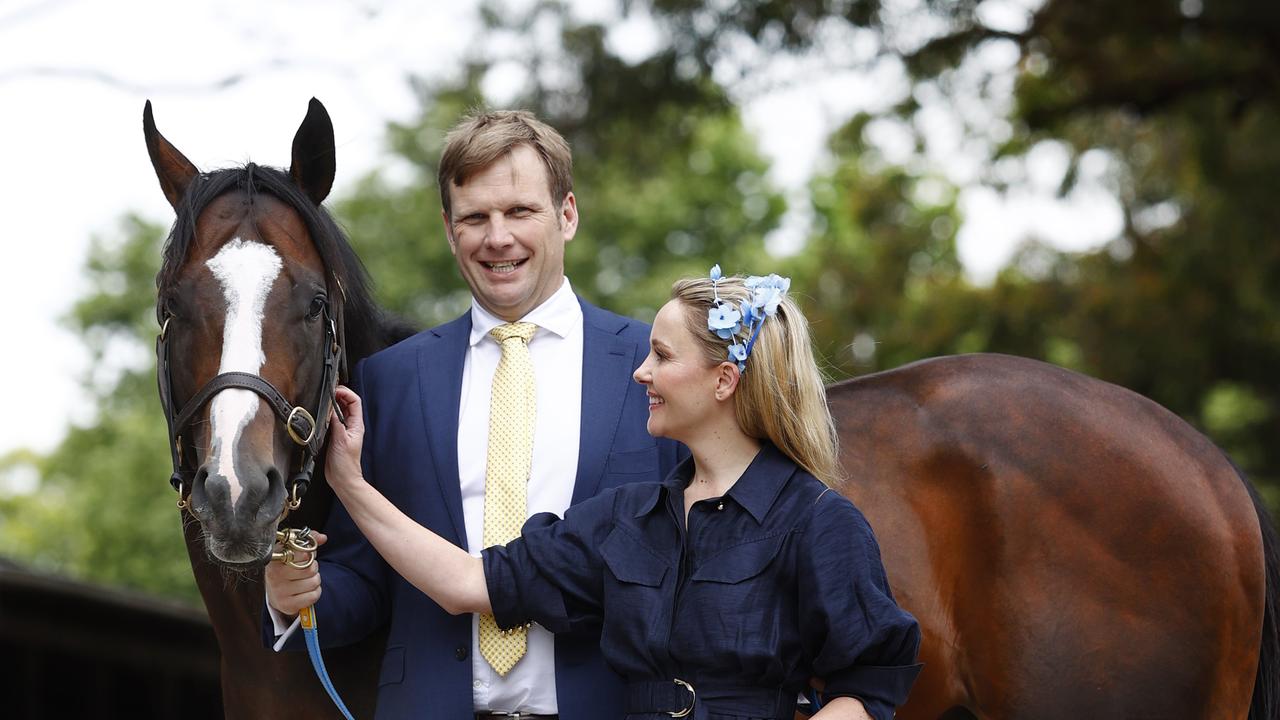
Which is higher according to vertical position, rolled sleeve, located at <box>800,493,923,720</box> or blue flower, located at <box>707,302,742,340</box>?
blue flower, located at <box>707,302,742,340</box>

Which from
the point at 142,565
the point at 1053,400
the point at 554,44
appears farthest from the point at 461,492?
the point at 142,565

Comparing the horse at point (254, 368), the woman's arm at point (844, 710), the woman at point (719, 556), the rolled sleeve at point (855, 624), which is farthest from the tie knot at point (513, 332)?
the woman's arm at point (844, 710)

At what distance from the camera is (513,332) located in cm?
307

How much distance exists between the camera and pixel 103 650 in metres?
10.3

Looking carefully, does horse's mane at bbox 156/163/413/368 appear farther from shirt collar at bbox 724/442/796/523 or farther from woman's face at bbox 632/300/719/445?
shirt collar at bbox 724/442/796/523

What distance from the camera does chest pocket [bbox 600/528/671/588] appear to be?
2555 millimetres

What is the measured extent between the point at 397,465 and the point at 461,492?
0.18 meters

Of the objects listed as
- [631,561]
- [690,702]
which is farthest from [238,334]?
[690,702]

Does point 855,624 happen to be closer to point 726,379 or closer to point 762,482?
point 762,482

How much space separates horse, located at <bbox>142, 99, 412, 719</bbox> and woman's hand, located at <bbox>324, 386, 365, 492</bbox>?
5cm

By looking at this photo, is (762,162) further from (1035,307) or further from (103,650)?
(103,650)

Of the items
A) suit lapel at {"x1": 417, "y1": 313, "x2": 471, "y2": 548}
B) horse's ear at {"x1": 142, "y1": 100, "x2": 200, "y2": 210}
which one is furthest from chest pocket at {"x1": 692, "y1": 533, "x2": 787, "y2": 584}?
horse's ear at {"x1": 142, "y1": 100, "x2": 200, "y2": 210}

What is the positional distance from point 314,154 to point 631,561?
136 cm

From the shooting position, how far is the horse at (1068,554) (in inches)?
130
